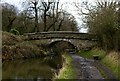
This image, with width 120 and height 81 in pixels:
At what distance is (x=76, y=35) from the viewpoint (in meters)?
44.0

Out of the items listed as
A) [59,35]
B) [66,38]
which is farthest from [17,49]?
[66,38]

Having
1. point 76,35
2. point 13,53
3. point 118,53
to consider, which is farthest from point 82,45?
point 118,53

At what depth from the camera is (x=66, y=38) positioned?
44.3m

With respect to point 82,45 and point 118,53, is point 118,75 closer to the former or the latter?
point 118,53

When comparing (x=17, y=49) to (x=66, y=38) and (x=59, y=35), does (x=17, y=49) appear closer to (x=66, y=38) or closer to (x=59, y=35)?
(x=59, y=35)

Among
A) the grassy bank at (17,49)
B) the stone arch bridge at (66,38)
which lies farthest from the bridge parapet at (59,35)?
the grassy bank at (17,49)

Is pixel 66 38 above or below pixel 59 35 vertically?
below

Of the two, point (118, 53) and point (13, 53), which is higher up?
point (118, 53)

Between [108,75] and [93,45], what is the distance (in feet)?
78.8

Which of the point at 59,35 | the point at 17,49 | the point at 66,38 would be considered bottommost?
the point at 66,38

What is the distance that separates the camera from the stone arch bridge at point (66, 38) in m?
42.9

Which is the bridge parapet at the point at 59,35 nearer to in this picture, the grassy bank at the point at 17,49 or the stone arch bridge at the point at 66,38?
the stone arch bridge at the point at 66,38

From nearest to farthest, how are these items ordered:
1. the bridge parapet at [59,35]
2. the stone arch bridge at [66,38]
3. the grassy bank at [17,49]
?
the grassy bank at [17,49]
the stone arch bridge at [66,38]
the bridge parapet at [59,35]

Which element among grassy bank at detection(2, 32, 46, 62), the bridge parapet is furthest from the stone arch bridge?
grassy bank at detection(2, 32, 46, 62)
